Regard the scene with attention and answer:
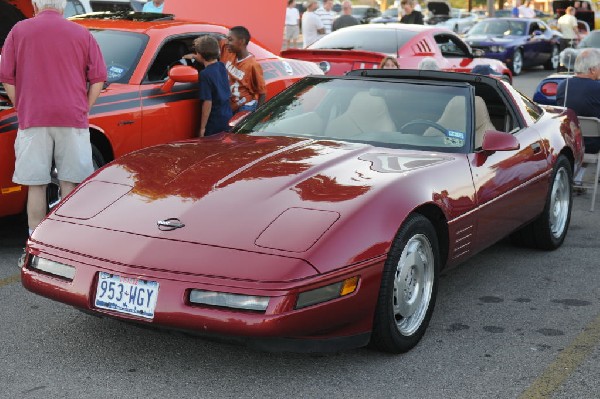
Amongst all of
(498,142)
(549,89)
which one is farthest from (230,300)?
(549,89)

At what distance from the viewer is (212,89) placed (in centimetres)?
765

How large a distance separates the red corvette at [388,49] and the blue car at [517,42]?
26.8 feet

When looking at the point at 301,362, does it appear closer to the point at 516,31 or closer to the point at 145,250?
the point at 145,250

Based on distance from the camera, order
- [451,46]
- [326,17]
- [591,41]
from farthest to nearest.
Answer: [326,17]
[591,41]
[451,46]

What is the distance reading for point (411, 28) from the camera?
13664 millimetres

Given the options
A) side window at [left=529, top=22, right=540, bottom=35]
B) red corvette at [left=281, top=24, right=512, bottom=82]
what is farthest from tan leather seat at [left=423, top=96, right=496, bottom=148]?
side window at [left=529, top=22, right=540, bottom=35]

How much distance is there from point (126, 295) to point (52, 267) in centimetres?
49

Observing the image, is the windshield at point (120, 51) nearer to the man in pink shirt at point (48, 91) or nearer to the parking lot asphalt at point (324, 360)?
the man in pink shirt at point (48, 91)

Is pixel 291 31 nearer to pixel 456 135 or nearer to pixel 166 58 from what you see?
pixel 166 58

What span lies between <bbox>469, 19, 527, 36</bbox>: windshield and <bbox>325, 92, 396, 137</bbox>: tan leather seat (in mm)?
18547

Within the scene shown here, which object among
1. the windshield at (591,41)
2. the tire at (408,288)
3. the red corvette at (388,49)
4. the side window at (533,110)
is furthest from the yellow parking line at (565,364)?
the windshield at (591,41)

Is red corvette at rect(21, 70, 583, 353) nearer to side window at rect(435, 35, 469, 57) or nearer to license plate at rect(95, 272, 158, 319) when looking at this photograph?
license plate at rect(95, 272, 158, 319)

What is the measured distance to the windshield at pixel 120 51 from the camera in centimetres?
731

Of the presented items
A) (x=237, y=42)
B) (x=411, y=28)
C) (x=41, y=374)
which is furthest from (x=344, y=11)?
(x=41, y=374)
